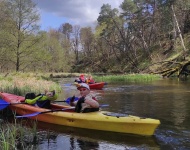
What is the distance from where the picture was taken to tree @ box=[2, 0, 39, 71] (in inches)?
888

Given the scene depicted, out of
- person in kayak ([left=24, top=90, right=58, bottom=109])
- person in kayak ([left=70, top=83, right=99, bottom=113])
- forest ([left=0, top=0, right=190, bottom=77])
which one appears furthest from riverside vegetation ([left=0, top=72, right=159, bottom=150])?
forest ([left=0, top=0, right=190, bottom=77])

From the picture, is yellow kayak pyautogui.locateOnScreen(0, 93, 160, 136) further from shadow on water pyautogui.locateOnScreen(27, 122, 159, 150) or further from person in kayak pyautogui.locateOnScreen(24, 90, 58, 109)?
person in kayak pyautogui.locateOnScreen(24, 90, 58, 109)

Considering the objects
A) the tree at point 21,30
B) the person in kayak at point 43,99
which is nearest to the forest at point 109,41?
the tree at point 21,30

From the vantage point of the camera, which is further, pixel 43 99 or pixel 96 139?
pixel 43 99

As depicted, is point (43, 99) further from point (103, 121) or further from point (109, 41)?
point (109, 41)

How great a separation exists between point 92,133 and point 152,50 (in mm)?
37289

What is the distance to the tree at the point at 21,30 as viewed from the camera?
22547 mm

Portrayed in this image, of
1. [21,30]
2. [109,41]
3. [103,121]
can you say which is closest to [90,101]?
[103,121]

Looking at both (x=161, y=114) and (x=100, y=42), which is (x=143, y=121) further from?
(x=100, y=42)

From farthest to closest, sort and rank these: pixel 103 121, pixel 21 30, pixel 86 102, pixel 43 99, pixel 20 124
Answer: pixel 21 30 < pixel 43 99 < pixel 20 124 < pixel 86 102 < pixel 103 121

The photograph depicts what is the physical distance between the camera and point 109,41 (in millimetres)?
50625

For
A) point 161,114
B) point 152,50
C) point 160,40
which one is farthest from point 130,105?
point 160,40

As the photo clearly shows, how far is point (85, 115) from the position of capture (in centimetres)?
662

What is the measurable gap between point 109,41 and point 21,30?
29.0 m
